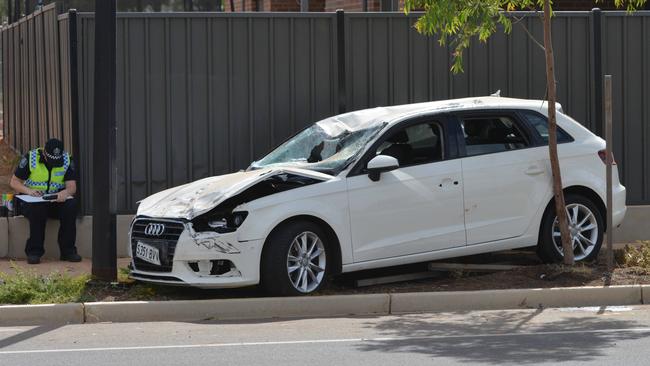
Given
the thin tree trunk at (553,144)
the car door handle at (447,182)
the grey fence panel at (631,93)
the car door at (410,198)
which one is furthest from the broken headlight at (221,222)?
the grey fence panel at (631,93)

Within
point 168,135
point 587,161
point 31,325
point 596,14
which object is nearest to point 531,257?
point 587,161

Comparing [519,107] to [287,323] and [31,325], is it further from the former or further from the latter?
[31,325]

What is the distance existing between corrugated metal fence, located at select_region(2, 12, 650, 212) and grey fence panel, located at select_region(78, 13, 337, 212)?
0.01m

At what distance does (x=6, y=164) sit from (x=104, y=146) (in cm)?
909

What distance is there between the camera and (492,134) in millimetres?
11328

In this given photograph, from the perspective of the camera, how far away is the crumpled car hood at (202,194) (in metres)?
10.1

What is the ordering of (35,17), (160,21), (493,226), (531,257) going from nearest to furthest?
(493,226)
(531,257)
(160,21)
(35,17)

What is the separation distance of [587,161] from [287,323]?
3.60 meters

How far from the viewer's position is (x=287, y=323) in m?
9.78

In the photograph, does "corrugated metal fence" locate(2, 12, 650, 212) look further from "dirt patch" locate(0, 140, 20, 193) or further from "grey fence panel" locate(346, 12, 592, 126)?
"dirt patch" locate(0, 140, 20, 193)

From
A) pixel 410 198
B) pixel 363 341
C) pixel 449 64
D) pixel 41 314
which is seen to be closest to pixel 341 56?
pixel 449 64

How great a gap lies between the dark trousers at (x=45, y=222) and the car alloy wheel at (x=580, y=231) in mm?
5047

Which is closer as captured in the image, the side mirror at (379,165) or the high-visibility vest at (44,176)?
the side mirror at (379,165)

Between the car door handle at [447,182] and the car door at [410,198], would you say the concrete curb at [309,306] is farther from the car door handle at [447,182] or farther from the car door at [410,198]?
the car door handle at [447,182]
